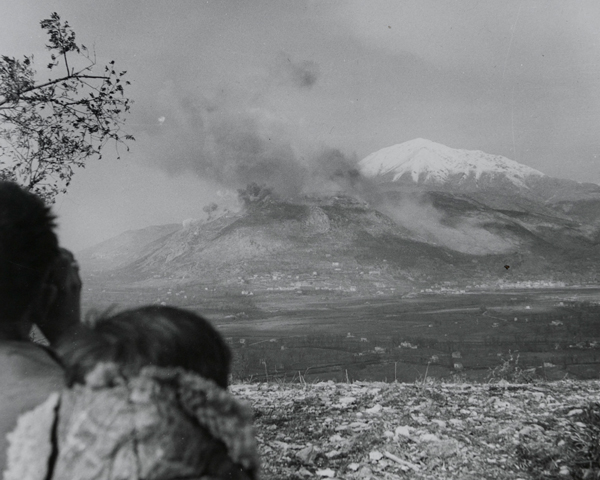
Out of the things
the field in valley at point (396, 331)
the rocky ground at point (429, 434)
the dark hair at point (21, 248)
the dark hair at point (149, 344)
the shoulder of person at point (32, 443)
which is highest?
the dark hair at point (21, 248)

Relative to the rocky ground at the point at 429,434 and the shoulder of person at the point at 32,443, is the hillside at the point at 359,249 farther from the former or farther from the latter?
the shoulder of person at the point at 32,443

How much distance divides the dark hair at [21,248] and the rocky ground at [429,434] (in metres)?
2.08

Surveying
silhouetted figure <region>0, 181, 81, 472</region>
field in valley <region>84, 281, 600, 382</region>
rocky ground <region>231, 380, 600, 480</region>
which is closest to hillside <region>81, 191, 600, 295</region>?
field in valley <region>84, 281, 600, 382</region>

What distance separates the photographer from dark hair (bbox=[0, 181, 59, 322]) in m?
1.08

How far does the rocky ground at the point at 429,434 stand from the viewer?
280cm

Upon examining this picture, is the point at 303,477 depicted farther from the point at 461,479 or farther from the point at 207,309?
the point at 207,309

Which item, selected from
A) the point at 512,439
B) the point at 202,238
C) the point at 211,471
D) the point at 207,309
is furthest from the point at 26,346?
the point at 202,238

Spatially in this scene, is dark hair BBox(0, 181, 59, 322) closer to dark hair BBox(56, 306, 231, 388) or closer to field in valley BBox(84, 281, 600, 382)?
dark hair BBox(56, 306, 231, 388)

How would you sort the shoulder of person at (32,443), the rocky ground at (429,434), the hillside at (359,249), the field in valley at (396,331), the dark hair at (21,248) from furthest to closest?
the hillside at (359,249) < the field in valley at (396,331) < the rocky ground at (429,434) < the dark hair at (21,248) < the shoulder of person at (32,443)

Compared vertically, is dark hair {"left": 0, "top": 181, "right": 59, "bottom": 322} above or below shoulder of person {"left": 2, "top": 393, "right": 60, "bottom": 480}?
above

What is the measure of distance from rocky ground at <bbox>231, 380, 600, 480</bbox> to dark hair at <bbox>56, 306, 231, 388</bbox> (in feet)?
6.67

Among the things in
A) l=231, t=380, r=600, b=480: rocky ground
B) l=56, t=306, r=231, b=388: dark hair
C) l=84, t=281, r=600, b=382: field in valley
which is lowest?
l=84, t=281, r=600, b=382: field in valley

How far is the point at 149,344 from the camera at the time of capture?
3.01 feet

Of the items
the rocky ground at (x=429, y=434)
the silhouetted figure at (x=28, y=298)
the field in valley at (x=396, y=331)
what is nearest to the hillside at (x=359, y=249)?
the field in valley at (x=396, y=331)
